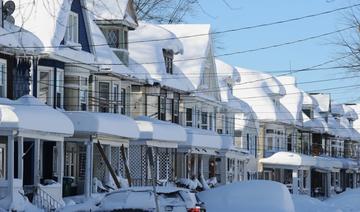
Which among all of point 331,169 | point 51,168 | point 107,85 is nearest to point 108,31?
point 107,85

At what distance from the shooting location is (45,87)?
36.0m

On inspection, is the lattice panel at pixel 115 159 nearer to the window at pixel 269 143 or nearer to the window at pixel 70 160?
the window at pixel 70 160

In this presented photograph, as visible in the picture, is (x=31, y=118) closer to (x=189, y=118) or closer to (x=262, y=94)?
(x=189, y=118)

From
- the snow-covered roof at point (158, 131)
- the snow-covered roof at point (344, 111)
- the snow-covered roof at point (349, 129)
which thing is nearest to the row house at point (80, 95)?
the snow-covered roof at point (158, 131)

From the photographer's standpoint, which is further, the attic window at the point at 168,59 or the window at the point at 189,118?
the window at the point at 189,118

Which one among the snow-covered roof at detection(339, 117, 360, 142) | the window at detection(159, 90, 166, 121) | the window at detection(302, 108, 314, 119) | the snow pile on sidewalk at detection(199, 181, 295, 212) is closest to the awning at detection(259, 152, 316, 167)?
the window at detection(302, 108, 314, 119)

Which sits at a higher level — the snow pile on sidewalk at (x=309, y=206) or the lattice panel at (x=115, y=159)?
the lattice panel at (x=115, y=159)

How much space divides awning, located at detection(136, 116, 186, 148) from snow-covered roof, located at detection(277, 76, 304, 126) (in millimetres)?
36809

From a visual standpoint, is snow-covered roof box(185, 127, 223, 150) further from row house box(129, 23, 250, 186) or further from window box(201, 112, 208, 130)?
window box(201, 112, 208, 130)

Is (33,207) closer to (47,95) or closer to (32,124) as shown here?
(32,124)

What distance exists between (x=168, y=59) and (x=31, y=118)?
69.7 ft

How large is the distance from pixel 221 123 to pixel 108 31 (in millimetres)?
19432

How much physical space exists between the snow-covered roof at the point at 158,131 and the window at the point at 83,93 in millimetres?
3573

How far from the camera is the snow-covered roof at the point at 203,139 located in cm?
4875
